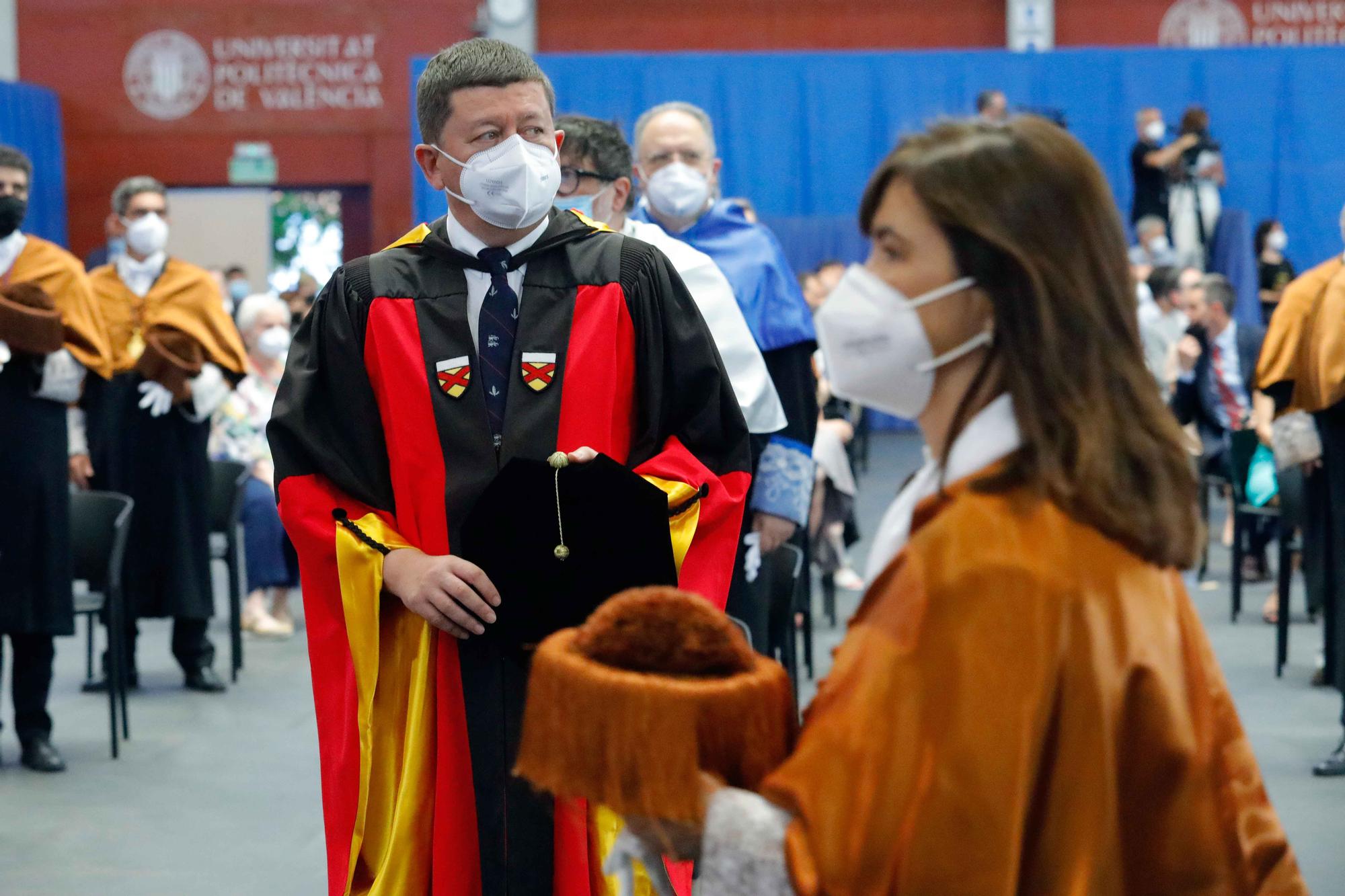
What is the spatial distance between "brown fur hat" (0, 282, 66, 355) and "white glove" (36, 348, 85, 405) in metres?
0.06

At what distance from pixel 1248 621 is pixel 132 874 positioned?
5702mm

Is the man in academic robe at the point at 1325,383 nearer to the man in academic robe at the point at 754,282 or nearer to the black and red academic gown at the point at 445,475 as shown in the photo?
the man in academic robe at the point at 754,282

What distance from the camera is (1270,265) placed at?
1381cm

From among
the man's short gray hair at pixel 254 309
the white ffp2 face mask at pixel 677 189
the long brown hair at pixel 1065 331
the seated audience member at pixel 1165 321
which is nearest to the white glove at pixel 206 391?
the man's short gray hair at pixel 254 309

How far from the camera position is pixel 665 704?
4.57 ft

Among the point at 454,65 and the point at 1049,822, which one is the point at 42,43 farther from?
the point at 1049,822

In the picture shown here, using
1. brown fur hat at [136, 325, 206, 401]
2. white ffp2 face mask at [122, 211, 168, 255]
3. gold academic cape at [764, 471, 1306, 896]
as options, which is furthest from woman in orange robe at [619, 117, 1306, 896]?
white ffp2 face mask at [122, 211, 168, 255]

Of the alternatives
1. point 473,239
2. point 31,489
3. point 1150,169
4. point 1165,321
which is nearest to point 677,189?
point 473,239

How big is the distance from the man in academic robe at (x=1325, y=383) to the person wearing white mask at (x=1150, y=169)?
10017 millimetres

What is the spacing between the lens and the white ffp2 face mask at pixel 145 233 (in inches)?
254

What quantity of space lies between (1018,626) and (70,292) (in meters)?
5.02

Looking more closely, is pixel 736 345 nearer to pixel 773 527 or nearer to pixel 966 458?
pixel 773 527

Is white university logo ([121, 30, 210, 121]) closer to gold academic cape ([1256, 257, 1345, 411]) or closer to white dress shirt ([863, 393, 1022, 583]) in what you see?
gold academic cape ([1256, 257, 1345, 411])

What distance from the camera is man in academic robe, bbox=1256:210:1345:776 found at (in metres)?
5.04
